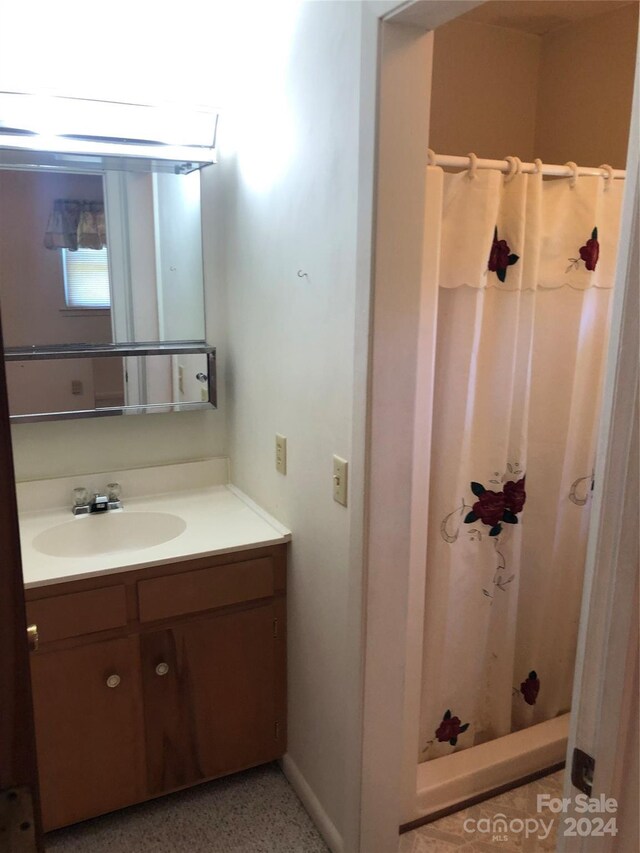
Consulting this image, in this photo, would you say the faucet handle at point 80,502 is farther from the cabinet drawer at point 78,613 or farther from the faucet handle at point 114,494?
the cabinet drawer at point 78,613

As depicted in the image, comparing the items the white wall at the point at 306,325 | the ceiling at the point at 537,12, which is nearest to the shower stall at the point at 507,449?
the white wall at the point at 306,325

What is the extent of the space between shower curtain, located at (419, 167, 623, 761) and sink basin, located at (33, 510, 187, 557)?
826 millimetres

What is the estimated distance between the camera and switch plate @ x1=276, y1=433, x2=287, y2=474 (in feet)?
6.36

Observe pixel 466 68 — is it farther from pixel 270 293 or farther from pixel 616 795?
pixel 616 795

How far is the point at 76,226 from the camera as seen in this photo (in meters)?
2.01

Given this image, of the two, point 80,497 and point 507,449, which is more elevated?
point 507,449

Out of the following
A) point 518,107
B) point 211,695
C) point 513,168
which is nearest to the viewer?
point 513,168

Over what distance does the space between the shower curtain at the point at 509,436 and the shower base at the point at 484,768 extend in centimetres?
6

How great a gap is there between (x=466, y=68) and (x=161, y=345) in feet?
4.66

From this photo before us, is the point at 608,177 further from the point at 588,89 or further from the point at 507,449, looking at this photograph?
the point at 507,449

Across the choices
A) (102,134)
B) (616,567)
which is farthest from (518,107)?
(616,567)

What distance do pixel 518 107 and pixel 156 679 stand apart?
2.27m

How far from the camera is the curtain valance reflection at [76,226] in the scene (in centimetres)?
198

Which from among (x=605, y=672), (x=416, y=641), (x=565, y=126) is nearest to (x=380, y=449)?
(x=416, y=641)
